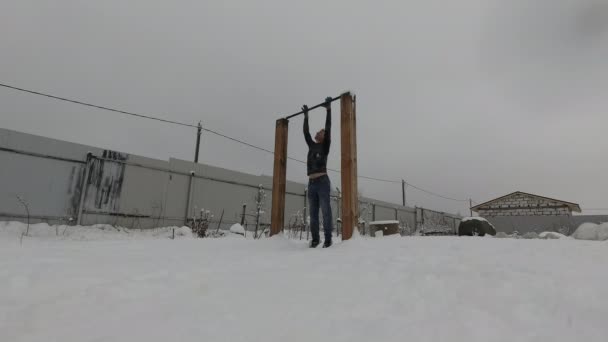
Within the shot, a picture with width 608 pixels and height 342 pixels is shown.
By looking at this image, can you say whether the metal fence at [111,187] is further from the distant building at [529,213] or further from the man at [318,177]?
the distant building at [529,213]

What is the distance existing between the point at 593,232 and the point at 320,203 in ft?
11.4

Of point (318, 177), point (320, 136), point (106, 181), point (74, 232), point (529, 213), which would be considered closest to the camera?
point (318, 177)

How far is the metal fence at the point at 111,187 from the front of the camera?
24.8 feet

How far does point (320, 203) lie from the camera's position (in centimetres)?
416

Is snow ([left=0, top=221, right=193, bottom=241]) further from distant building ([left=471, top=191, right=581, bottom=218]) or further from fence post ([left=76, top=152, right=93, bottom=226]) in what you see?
distant building ([left=471, top=191, right=581, bottom=218])

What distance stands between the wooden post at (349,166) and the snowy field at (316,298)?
132 centimetres

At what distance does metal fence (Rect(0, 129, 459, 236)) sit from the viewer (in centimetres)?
755

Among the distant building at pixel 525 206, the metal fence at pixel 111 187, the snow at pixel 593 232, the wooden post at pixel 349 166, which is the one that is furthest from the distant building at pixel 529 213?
the wooden post at pixel 349 166

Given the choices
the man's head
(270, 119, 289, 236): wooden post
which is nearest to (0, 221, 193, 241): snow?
(270, 119, 289, 236): wooden post

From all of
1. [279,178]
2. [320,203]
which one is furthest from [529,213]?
[320,203]

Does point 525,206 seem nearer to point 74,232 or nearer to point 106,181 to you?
point 106,181

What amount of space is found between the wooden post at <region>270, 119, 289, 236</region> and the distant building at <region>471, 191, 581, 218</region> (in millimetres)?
19975

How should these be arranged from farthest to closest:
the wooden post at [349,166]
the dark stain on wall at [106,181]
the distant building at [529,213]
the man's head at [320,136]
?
the distant building at [529,213]
the dark stain on wall at [106,181]
the man's head at [320,136]
the wooden post at [349,166]

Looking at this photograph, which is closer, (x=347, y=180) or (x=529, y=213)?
(x=347, y=180)
